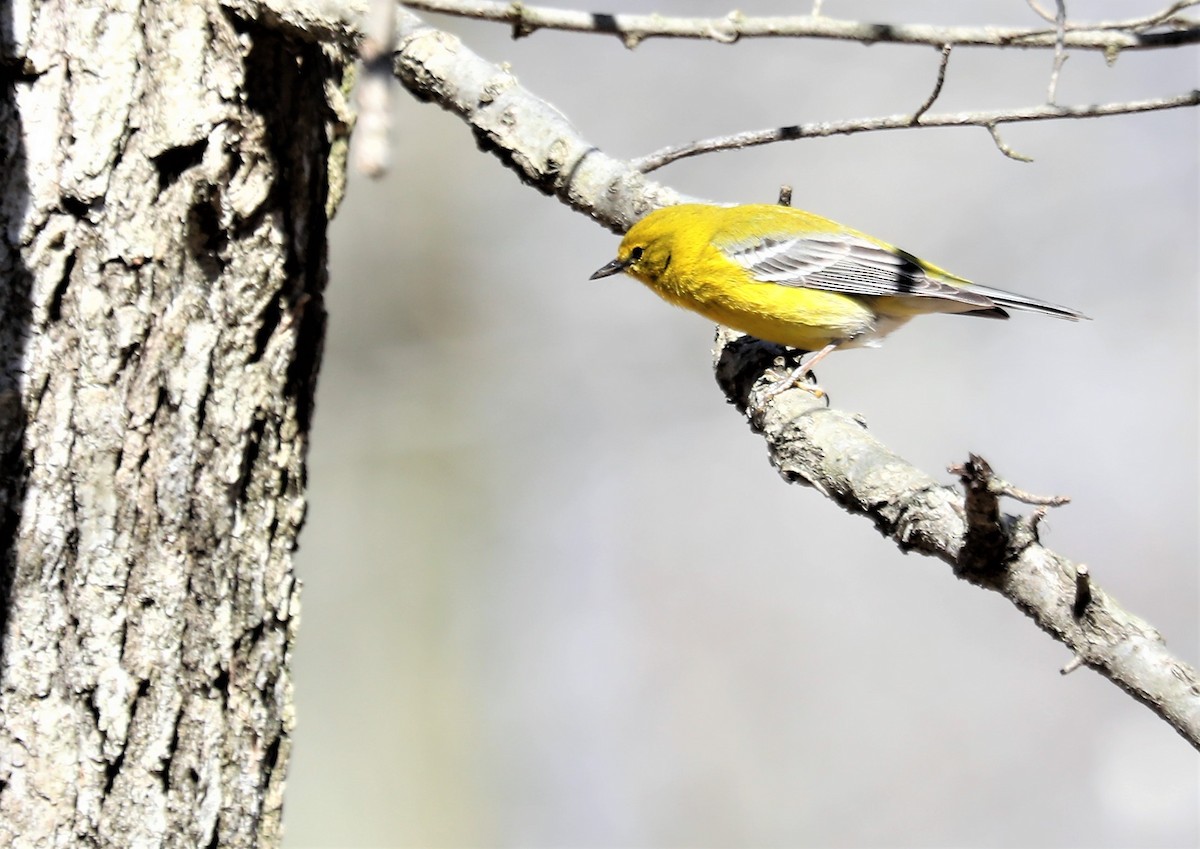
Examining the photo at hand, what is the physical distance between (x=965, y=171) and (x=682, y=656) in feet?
14.2

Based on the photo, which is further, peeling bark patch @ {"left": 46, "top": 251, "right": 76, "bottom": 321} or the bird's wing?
the bird's wing

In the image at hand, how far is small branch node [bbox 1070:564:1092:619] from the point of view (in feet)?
5.14

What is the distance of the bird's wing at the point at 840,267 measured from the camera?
3.82m

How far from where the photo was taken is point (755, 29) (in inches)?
81.0

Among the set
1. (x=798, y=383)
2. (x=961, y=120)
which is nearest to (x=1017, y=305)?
(x=798, y=383)

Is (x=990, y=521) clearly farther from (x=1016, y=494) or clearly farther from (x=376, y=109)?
(x=376, y=109)

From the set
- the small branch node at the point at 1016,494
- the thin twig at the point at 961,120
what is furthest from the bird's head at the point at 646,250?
the small branch node at the point at 1016,494

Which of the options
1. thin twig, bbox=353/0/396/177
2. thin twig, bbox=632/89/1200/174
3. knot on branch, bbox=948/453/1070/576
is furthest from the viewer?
thin twig, bbox=632/89/1200/174

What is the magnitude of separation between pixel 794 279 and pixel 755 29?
6.21ft

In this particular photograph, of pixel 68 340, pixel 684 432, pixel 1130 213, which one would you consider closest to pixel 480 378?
pixel 684 432

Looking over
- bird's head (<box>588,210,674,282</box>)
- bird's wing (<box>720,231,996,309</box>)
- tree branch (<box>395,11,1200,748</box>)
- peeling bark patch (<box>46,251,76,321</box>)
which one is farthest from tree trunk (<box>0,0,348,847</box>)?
bird's wing (<box>720,231,996,309</box>)

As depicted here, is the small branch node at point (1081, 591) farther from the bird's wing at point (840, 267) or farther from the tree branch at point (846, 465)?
the bird's wing at point (840, 267)

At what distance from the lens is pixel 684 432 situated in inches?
337

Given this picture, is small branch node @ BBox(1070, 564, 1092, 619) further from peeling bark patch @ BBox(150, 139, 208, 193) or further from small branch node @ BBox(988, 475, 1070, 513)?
peeling bark patch @ BBox(150, 139, 208, 193)
